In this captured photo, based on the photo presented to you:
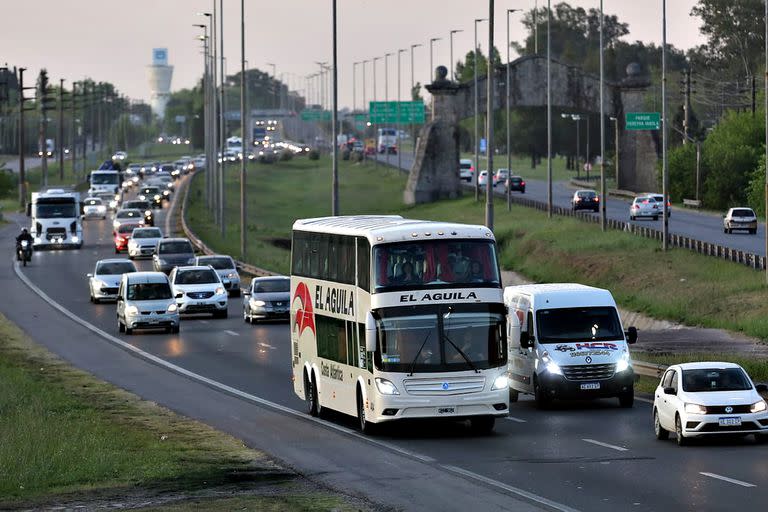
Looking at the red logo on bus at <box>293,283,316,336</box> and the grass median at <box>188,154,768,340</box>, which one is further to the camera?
the grass median at <box>188,154,768,340</box>

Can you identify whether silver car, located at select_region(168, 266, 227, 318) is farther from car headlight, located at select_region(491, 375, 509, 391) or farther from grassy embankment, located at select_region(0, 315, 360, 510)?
car headlight, located at select_region(491, 375, 509, 391)

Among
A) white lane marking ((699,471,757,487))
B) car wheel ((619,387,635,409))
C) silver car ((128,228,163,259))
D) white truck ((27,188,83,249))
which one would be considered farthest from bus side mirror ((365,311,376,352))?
white truck ((27,188,83,249))

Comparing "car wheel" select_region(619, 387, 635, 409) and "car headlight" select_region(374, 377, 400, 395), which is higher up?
"car headlight" select_region(374, 377, 400, 395)

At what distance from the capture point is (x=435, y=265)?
86.8 ft

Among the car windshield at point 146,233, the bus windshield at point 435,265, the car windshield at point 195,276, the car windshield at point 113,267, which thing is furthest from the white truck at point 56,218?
the bus windshield at point 435,265

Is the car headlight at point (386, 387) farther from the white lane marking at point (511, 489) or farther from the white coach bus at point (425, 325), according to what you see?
the white lane marking at point (511, 489)

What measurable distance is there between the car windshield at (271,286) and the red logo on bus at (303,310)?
2137 cm

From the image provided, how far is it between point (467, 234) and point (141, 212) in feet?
242

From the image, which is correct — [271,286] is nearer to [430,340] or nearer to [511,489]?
[430,340]

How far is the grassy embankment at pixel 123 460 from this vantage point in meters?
19.5

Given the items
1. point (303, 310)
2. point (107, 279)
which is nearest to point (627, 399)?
point (303, 310)

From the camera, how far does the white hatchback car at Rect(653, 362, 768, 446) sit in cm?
2453

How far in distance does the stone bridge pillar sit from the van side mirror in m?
85.6

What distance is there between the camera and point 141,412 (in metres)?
30.6
